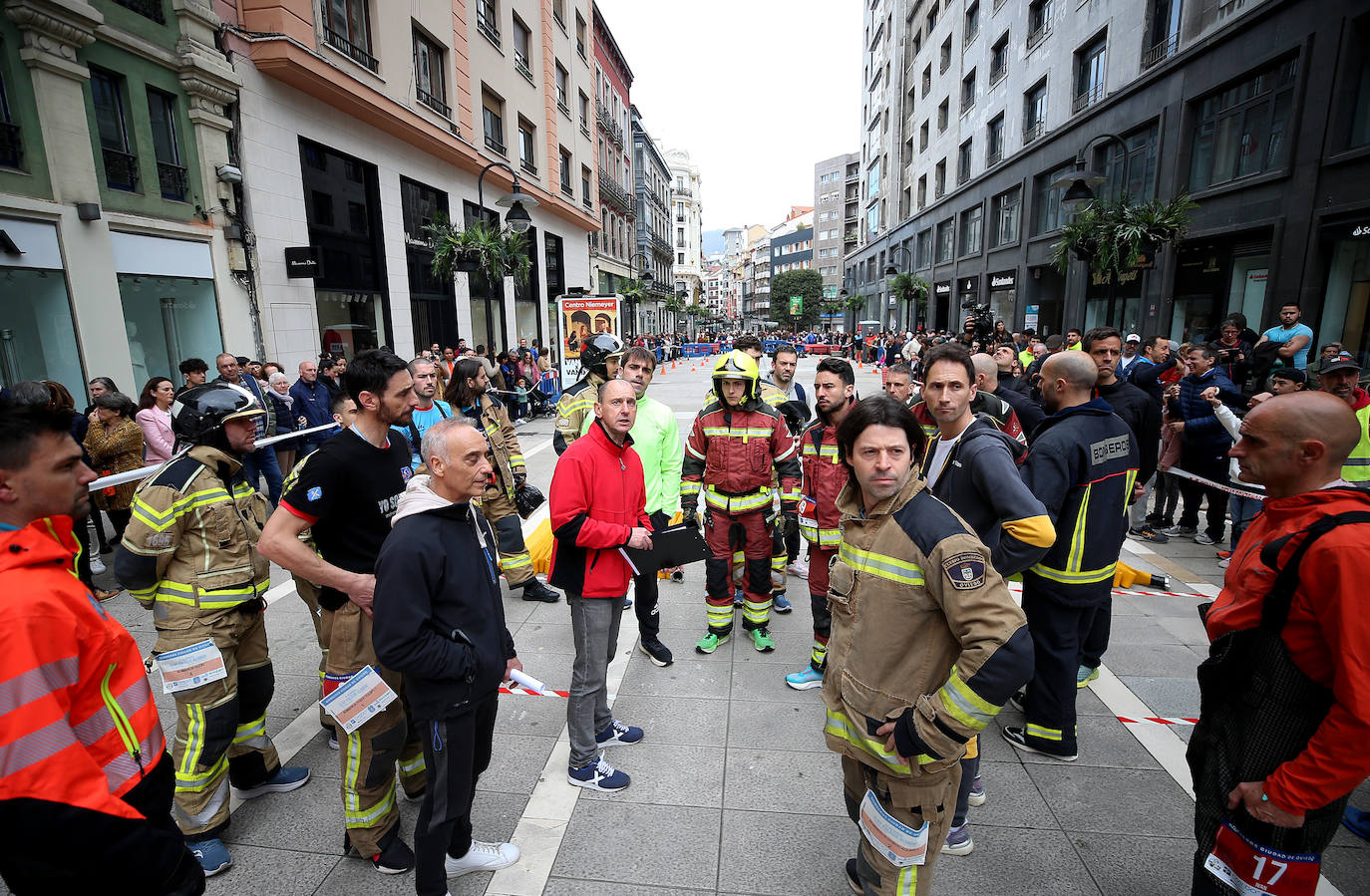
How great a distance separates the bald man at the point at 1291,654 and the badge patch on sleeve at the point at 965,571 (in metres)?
0.96

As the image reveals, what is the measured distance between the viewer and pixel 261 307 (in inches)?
475

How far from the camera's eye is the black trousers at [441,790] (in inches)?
94.7

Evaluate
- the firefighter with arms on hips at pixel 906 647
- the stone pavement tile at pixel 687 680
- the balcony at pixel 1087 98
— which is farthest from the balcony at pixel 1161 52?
the firefighter with arms on hips at pixel 906 647

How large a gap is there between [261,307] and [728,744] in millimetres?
12668

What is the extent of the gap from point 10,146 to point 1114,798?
13542mm

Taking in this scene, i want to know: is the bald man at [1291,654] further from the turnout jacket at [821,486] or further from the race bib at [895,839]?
the turnout jacket at [821,486]

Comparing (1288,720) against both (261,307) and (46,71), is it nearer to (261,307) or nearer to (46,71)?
(46,71)

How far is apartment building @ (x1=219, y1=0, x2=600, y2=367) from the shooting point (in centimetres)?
1205

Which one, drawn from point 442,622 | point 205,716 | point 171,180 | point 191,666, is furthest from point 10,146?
point 442,622

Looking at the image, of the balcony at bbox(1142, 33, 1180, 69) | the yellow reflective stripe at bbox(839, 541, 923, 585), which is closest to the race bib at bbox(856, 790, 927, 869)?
the yellow reflective stripe at bbox(839, 541, 923, 585)

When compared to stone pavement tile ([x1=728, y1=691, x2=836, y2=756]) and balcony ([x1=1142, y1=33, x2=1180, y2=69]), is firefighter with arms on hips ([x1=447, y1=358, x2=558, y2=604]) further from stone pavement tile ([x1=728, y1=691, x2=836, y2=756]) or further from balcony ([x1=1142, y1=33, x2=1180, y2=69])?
balcony ([x1=1142, y1=33, x2=1180, y2=69])

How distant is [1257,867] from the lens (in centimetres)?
204

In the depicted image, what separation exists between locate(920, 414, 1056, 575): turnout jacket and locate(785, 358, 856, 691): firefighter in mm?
1363

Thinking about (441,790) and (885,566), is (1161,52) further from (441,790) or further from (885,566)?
(441,790)
